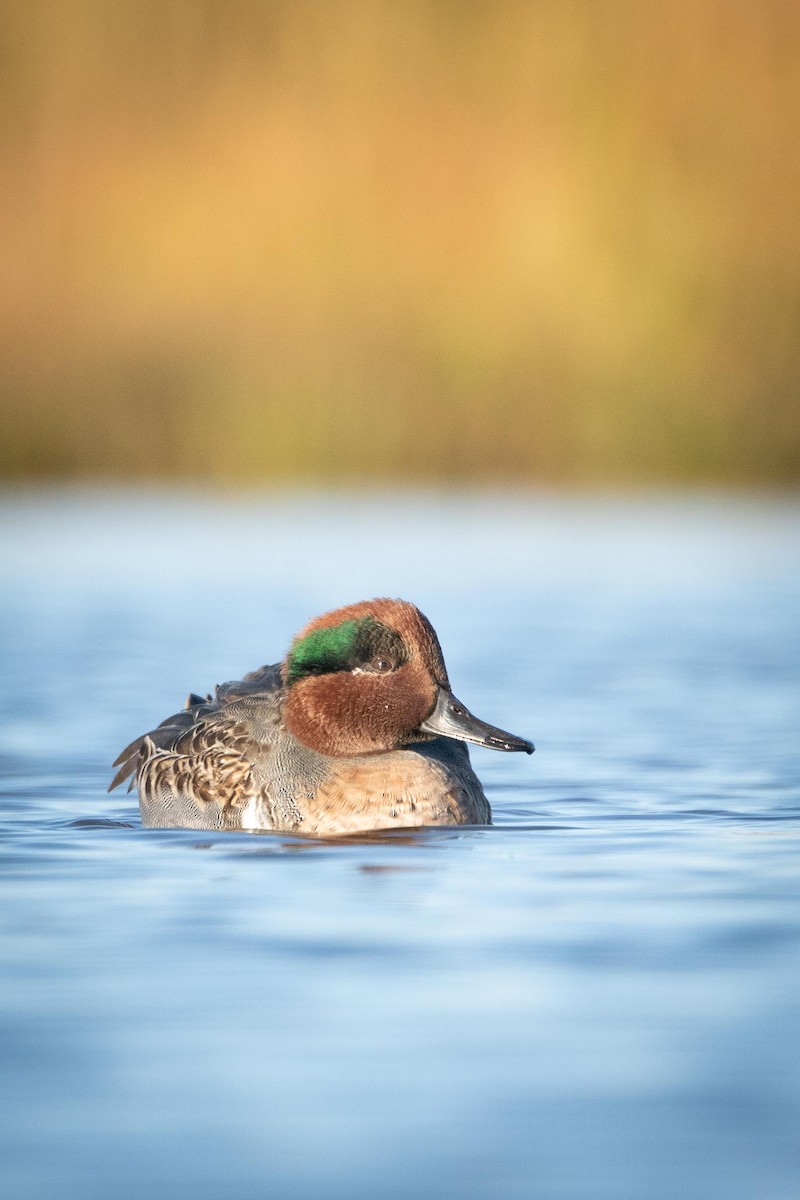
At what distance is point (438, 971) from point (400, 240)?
28239mm

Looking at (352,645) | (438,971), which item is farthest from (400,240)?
(438,971)

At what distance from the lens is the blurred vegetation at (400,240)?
2555 centimetres

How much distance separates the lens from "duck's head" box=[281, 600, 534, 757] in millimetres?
7520

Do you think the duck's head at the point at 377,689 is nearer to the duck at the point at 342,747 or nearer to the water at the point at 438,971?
the duck at the point at 342,747

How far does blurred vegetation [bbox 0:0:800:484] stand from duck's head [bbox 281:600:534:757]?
17.5 meters

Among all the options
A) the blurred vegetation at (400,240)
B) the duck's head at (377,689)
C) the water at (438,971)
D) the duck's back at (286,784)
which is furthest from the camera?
the blurred vegetation at (400,240)

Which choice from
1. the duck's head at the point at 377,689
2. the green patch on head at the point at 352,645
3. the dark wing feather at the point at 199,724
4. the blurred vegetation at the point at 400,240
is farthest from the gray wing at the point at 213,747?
the blurred vegetation at the point at 400,240

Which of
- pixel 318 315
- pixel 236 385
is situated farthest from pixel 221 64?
pixel 236 385

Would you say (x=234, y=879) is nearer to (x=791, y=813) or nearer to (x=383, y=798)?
(x=383, y=798)

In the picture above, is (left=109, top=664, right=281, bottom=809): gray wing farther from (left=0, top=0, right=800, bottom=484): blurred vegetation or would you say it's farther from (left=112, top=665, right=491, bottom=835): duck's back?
(left=0, top=0, right=800, bottom=484): blurred vegetation

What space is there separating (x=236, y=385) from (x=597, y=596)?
10.9m

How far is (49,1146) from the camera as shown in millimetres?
4016

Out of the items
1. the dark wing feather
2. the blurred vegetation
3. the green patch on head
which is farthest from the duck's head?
the blurred vegetation

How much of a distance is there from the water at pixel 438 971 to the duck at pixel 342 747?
16cm
